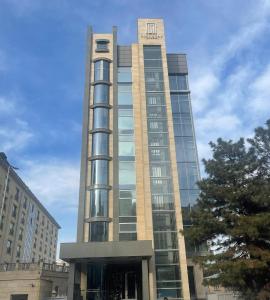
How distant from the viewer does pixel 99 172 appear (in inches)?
1475

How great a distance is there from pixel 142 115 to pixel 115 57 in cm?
987

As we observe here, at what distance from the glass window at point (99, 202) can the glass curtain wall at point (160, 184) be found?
5.58 metres

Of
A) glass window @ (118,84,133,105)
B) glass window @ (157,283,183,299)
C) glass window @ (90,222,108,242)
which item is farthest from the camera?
glass window @ (118,84,133,105)

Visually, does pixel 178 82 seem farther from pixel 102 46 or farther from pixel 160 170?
pixel 160 170

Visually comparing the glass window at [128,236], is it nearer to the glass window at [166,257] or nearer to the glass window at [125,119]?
the glass window at [166,257]

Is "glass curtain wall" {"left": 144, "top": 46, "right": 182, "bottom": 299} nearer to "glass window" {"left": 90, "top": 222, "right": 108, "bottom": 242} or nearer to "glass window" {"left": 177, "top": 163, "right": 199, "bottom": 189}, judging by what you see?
"glass window" {"left": 177, "top": 163, "right": 199, "bottom": 189}

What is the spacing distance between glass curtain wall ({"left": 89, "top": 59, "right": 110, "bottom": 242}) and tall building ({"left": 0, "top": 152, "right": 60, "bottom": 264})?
1458 centimetres

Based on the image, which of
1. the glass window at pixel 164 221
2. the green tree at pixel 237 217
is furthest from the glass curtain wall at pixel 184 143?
the green tree at pixel 237 217

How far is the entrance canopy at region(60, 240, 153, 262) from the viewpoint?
29.4 metres

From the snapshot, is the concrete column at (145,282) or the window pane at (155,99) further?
the window pane at (155,99)

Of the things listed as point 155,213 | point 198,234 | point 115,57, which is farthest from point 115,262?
point 115,57

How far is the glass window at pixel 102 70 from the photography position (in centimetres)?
4344

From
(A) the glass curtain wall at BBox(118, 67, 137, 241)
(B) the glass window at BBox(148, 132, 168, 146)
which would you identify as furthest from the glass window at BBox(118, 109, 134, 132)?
(B) the glass window at BBox(148, 132, 168, 146)

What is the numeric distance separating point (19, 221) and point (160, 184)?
108 ft
